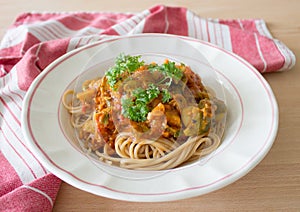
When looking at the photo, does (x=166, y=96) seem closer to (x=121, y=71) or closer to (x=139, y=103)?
(x=139, y=103)

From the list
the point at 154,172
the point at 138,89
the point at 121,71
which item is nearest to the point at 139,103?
the point at 138,89

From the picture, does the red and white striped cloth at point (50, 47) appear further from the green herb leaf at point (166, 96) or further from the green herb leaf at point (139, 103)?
the green herb leaf at point (166, 96)

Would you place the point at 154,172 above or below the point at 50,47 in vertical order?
below

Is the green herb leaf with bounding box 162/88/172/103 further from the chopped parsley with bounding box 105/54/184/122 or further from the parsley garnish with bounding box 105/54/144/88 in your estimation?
the parsley garnish with bounding box 105/54/144/88

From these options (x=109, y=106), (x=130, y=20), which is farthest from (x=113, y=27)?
(x=109, y=106)

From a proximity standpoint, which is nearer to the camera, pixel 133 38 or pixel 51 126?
pixel 51 126

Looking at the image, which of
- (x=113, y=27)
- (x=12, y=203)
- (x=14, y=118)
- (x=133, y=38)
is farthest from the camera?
(x=113, y=27)

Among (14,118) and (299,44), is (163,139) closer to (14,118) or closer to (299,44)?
(14,118)
